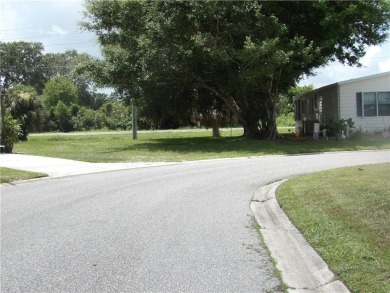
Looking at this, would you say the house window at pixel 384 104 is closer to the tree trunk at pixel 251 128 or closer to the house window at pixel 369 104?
the house window at pixel 369 104

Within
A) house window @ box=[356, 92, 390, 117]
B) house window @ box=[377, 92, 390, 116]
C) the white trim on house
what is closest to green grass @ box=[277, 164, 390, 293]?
the white trim on house

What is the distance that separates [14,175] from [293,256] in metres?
10.4

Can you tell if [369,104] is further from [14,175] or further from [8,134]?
[14,175]

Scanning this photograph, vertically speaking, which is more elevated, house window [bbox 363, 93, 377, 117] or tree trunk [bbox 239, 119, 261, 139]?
house window [bbox 363, 93, 377, 117]

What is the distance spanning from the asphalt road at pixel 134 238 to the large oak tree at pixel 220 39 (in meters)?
11.1

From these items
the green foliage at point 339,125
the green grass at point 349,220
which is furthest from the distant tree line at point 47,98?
the green grass at point 349,220

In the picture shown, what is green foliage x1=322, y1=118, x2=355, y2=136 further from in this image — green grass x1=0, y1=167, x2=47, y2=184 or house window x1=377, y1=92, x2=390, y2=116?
green grass x1=0, y1=167, x2=47, y2=184

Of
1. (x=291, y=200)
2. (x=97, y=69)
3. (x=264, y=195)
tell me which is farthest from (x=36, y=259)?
(x=97, y=69)

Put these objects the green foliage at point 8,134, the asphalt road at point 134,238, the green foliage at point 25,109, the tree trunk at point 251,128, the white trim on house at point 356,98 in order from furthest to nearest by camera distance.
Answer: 1. the green foliage at point 25,109
2. the tree trunk at point 251,128
3. the white trim on house at point 356,98
4. the green foliage at point 8,134
5. the asphalt road at point 134,238

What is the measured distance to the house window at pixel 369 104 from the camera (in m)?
26.1

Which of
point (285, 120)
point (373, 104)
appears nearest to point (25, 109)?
point (373, 104)

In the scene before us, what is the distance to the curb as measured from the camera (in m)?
4.92

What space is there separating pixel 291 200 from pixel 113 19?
1978 centimetres

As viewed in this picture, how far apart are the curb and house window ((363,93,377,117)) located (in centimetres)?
1913
